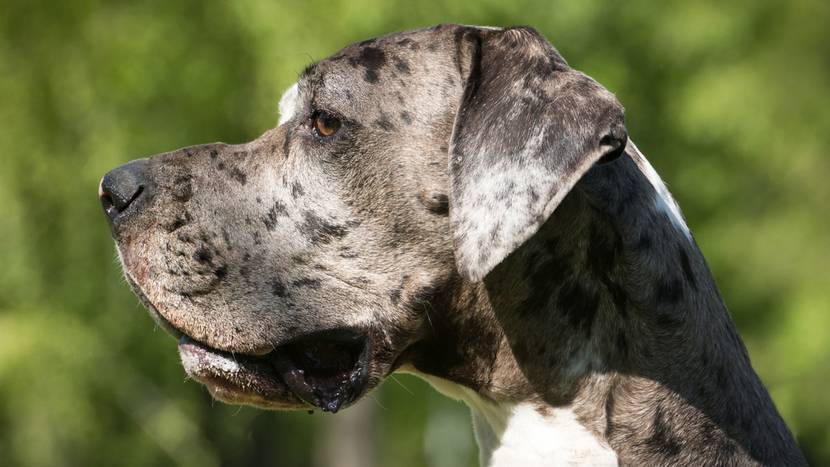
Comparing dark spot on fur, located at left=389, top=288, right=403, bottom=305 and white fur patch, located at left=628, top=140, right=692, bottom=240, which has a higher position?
white fur patch, located at left=628, top=140, right=692, bottom=240

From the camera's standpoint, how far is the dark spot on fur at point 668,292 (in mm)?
3766

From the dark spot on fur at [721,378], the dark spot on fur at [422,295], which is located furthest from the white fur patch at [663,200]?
the dark spot on fur at [422,295]

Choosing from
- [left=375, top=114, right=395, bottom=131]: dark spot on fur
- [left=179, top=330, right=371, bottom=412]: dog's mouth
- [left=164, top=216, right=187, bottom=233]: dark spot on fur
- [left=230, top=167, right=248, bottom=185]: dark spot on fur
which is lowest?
[left=179, top=330, right=371, bottom=412]: dog's mouth

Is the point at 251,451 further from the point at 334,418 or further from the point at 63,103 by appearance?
the point at 63,103

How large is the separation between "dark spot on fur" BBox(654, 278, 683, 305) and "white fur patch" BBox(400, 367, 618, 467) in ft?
1.45

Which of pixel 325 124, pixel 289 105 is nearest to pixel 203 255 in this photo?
pixel 325 124

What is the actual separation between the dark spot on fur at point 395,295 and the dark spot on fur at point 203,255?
1.91 feet

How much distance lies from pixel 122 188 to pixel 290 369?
79 centimetres

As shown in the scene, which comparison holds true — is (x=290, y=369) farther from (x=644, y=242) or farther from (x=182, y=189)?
(x=644, y=242)

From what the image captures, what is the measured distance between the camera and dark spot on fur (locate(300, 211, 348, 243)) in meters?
3.94

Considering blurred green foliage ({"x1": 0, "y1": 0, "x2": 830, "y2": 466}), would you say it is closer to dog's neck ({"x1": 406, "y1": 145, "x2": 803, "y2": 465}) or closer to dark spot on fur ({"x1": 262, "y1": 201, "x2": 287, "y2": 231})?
dark spot on fur ({"x1": 262, "y1": 201, "x2": 287, "y2": 231})

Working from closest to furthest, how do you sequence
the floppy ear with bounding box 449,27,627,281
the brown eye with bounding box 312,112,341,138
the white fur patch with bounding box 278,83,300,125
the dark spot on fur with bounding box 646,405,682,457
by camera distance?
the floppy ear with bounding box 449,27,627,281
the dark spot on fur with bounding box 646,405,682,457
the brown eye with bounding box 312,112,341,138
the white fur patch with bounding box 278,83,300,125

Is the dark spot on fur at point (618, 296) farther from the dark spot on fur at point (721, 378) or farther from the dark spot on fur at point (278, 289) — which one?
the dark spot on fur at point (278, 289)

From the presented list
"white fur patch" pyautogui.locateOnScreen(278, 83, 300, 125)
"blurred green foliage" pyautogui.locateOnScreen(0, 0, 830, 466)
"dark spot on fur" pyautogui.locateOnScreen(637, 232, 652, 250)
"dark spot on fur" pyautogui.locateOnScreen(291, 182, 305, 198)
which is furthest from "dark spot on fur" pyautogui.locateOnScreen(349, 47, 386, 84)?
"blurred green foliage" pyautogui.locateOnScreen(0, 0, 830, 466)
